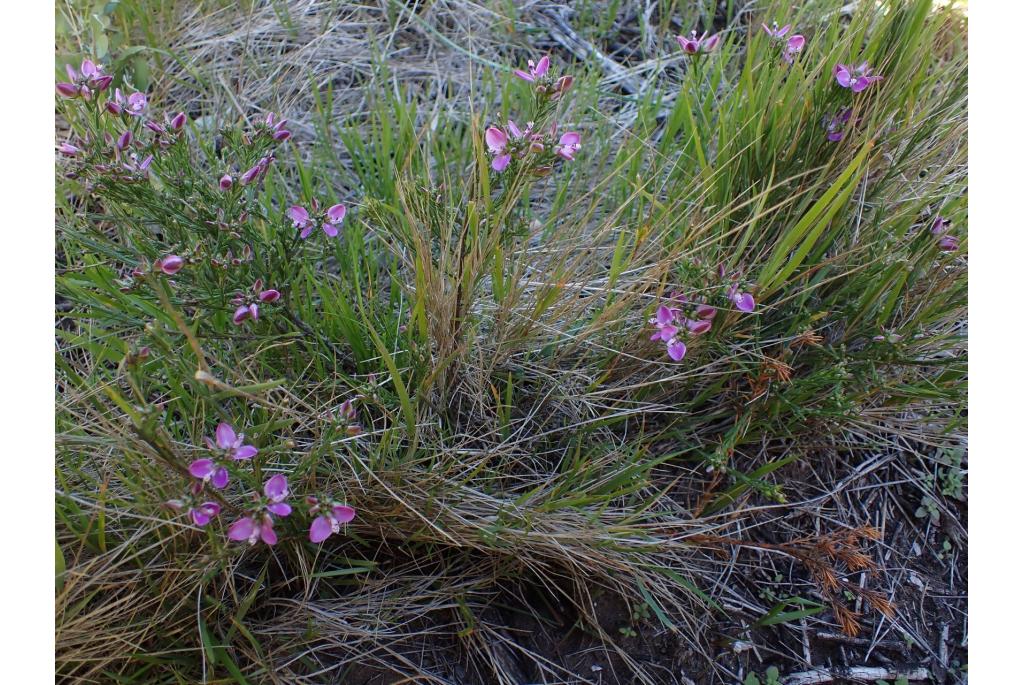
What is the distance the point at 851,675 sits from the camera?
58.3 inches

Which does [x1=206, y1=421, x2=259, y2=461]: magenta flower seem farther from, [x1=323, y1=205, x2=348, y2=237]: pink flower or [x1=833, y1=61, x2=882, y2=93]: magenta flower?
[x1=833, y1=61, x2=882, y2=93]: magenta flower

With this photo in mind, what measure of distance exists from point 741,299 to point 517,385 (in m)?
0.50

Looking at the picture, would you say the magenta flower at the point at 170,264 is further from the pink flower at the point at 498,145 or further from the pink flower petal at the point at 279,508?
the pink flower at the point at 498,145

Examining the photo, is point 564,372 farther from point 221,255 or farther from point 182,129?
point 182,129

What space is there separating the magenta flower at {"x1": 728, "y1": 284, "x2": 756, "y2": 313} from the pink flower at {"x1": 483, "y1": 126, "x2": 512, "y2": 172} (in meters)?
0.48

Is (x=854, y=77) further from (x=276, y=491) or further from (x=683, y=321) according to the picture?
(x=276, y=491)

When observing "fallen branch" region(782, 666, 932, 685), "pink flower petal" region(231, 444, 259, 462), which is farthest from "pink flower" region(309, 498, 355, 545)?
"fallen branch" region(782, 666, 932, 685)

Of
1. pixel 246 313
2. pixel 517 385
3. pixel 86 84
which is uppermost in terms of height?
pixel 86 84

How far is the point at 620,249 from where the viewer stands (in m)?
1.47

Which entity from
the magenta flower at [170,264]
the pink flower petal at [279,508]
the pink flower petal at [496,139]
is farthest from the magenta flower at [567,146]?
the pink flower petal at [279,508]

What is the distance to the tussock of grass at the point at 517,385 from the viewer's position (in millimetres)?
1278

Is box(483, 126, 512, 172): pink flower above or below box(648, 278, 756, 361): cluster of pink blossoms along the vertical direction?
above

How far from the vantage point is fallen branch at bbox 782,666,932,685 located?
1.47 m

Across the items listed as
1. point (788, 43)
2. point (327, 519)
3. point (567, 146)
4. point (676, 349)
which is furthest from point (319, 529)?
point (788, 43)
